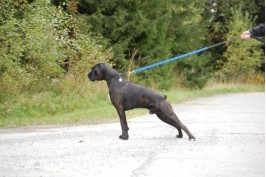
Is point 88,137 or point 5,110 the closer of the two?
point 88,137

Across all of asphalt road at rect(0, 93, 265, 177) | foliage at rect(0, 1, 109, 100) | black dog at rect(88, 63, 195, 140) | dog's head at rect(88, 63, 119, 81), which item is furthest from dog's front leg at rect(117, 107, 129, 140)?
foliage at rect(0, 1, 109, 100)

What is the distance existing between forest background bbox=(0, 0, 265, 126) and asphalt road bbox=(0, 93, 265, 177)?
3114 millimetres

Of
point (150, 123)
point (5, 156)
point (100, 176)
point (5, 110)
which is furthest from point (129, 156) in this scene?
point (5, 110)

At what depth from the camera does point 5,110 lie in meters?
15.2

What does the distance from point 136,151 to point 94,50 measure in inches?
442

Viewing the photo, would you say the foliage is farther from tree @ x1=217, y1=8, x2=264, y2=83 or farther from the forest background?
tree @ x1=217, y1=8, x2=264, y2=83

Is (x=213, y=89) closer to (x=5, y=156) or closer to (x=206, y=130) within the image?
(x=206, y=130)

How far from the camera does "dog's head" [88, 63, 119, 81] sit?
10141 mm

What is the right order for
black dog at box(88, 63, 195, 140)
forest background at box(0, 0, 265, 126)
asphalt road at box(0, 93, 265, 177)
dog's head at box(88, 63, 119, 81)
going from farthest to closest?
1. forest background at box(0, 0, 265, 126)
2. dog's head at box(88, 63, 119, 81)
3. black dog at box(88, 63, 195, 140)
4. asphalt road at box(0, 93, 265, 177)

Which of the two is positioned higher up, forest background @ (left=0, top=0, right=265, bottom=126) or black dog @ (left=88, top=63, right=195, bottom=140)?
forest background @ (left=0, top=0, right=265, bottom=126)

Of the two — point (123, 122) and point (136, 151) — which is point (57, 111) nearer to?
point (123, 122)

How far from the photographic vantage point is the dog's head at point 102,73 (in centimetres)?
1014

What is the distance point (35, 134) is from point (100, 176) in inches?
198

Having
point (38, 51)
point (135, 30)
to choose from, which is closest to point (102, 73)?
point (38, 51)
